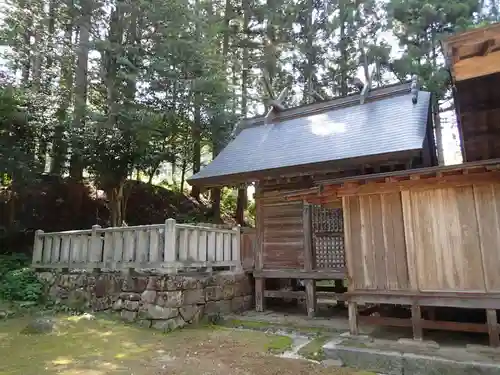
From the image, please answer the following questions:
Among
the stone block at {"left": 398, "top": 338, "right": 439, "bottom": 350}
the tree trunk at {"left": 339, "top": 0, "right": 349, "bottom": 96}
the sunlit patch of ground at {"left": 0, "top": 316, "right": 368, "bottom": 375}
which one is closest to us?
the sunlit patch of ground at {"left": 0, "top": 316, "right": 368, "bottom": 375}

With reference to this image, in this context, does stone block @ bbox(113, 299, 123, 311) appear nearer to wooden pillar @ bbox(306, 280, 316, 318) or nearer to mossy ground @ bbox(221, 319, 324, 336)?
mossy ground @ bbox(221, 319, 324, 336)

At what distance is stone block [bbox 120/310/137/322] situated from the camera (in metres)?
8.65

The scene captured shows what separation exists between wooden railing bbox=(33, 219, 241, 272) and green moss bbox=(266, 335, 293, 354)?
272 centimetres

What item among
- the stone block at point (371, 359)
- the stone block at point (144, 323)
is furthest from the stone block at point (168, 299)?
the stone block at point (371, 359)

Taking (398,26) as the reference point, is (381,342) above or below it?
below

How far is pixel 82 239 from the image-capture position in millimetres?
10211

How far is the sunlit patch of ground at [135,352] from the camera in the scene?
217 inches

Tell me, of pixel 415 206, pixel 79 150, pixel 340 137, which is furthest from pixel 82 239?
pixel 415 206

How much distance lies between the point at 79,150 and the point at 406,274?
12452mm

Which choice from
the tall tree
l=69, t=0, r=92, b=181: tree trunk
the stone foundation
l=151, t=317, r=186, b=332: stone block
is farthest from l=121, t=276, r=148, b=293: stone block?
the tall tree

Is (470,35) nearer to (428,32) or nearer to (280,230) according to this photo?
(280,230)

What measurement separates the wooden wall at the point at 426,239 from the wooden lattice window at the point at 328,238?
2.92m

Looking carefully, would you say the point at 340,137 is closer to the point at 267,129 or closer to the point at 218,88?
the point at 267,129

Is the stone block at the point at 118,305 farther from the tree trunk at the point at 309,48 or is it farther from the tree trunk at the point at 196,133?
the tree trunk at the point at 309,48
